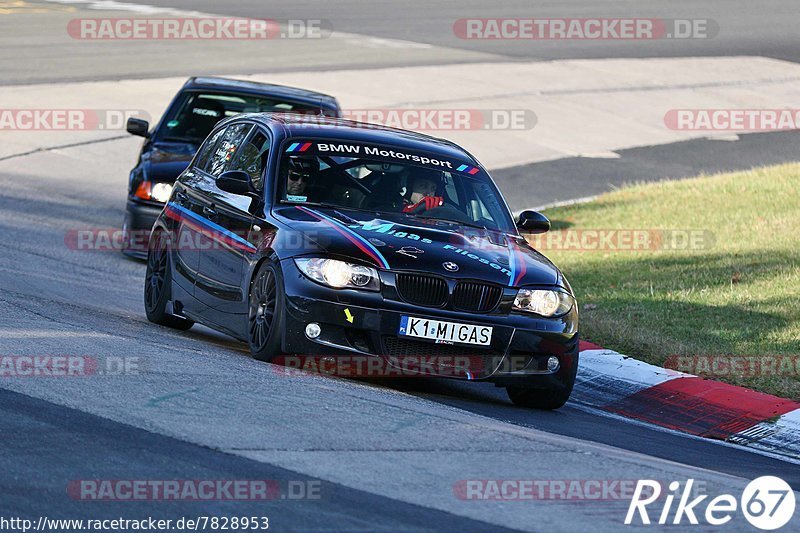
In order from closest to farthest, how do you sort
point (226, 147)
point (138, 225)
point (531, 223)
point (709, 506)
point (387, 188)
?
1. point (709, 506)
2. point (387, 188)
3. point (531, 223)
4. point (226, 147)
5. point (138, 225)

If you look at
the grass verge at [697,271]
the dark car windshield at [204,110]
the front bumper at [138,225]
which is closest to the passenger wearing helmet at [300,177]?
the grass verge at [697,271]

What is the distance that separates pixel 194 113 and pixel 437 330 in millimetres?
7340

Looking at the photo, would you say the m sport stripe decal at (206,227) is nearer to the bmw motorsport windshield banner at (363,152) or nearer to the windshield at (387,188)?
the windshield at (387,188)

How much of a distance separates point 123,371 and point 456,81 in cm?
2006

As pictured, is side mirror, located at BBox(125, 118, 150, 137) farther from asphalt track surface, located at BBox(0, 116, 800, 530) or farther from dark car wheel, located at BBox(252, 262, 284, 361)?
dark car wheel, located at BBox(252, 262, 284, 361)

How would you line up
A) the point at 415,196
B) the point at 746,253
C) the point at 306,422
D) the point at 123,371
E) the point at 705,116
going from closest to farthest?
1. the point at 306,422
2. the point at 123,371
3. the point at 415,196
4. the point at 746,253
5. the point at 705,116

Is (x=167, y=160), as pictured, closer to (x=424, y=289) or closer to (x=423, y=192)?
(x=423, y=192)

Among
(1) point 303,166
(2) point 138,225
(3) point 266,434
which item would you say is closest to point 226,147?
(1) point 303,166

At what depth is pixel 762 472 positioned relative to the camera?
8.15 m

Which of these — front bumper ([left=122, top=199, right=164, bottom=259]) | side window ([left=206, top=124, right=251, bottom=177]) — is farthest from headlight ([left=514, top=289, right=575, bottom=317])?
front bumper ([left=122, top=199, right=164, bottom=259])

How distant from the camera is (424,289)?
28.8 feet

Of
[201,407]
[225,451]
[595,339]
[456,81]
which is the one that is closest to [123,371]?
[201,407]

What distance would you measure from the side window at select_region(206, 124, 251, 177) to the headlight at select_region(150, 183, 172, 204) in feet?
10.3

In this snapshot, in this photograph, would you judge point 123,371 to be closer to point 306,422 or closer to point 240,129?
point 306,422
